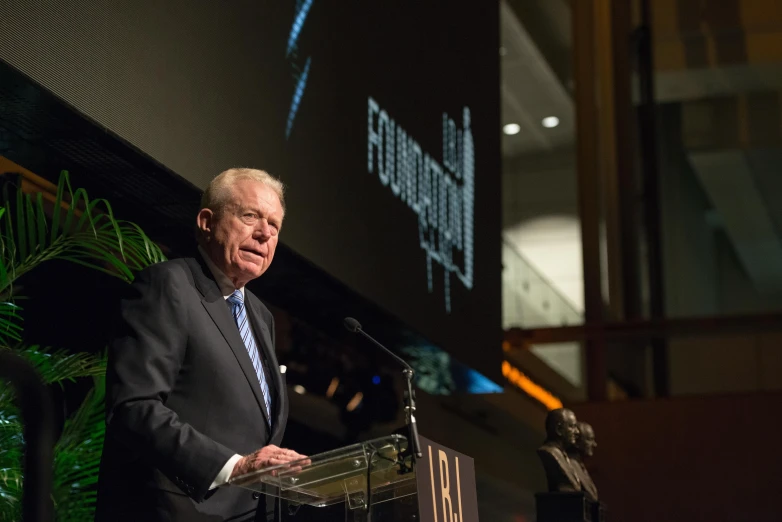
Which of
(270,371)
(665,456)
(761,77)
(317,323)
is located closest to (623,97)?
(761,77)

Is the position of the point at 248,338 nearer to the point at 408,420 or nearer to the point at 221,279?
the point at 221,279

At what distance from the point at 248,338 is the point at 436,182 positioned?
126 inches

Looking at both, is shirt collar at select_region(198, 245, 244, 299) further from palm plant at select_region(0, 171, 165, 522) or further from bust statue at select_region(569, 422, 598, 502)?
bust statue at select_region(569, 422, 598, 502)

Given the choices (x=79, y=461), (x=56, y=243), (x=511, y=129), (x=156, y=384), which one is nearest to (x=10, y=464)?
(x=79, y=461)

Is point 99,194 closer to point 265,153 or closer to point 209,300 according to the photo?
point 265,153

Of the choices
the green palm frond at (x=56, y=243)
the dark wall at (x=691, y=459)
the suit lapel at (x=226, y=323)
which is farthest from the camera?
the dark wall at (x=691, y=459)

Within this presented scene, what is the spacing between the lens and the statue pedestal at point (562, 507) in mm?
4977

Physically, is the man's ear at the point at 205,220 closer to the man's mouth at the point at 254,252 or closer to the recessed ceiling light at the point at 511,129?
the man's mouth at the point at 254,252

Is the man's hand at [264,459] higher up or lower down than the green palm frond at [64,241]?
lower down

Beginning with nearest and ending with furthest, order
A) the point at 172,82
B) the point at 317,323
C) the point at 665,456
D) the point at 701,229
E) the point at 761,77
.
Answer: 1. the point at 172,82
2. the point at 317,323
3. the point at 665,456
4. the point at 761,77
5. the point at 701,229

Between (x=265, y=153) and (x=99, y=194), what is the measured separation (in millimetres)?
574

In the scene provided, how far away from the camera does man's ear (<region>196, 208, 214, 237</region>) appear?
8.46 feet

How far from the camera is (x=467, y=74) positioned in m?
6.29

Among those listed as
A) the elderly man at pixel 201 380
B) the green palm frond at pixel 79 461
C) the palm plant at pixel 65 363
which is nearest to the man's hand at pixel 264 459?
the elderly man at pixel 201 380
